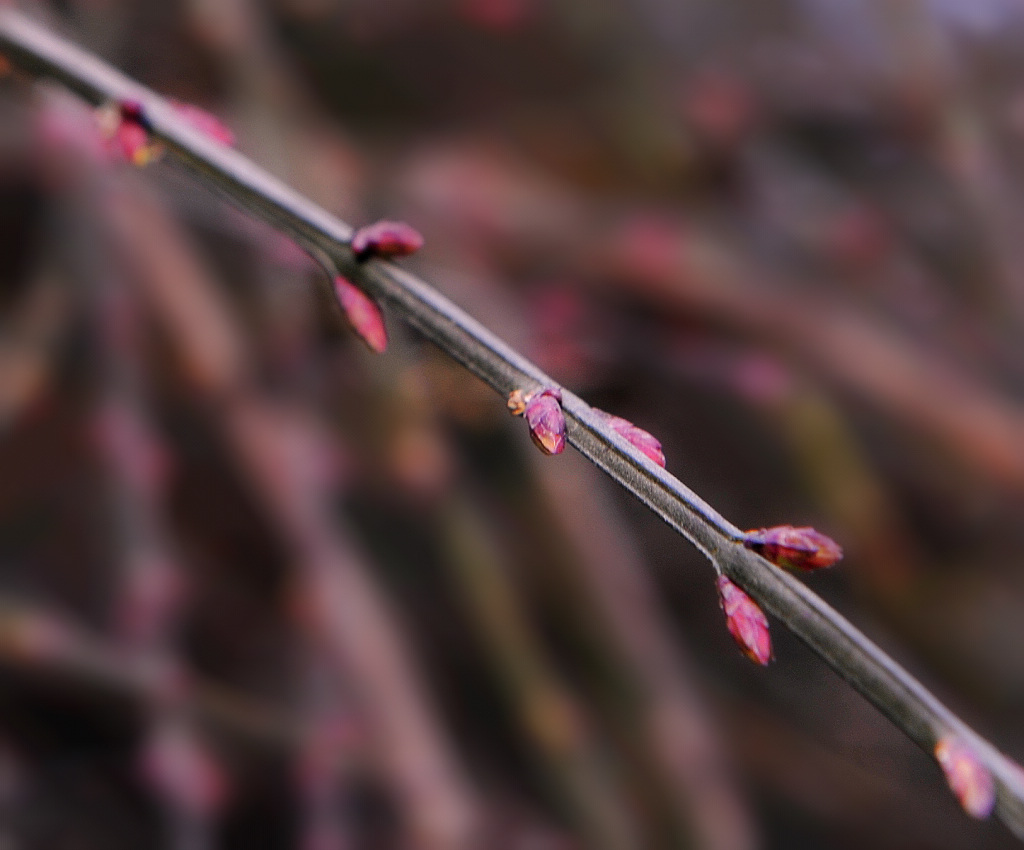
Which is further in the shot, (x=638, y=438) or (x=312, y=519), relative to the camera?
(x=312, y=519)

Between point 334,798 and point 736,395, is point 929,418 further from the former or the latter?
point 334,798

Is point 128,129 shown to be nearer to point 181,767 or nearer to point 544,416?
point 544,416

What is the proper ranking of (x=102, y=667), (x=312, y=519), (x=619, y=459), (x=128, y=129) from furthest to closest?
(x=312, y=519), (x=102, y=667), (x=128, y=129), (x=619, y=459)

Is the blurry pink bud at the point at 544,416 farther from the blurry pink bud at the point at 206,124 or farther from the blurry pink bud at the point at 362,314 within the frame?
the blurry pink bud at the point at 206,124

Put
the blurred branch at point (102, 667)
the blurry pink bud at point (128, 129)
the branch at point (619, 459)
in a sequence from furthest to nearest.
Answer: the blurred branch at point (102, 667) → the blurry pink bud at point (128, 129) → the branch at point (619, 459)

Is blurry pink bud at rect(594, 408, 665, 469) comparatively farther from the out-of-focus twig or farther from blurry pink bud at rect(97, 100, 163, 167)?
the out-of-focus twig

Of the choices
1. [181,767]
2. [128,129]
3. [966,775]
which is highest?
[181,767]

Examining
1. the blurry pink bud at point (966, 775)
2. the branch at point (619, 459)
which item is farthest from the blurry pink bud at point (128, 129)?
the blurry pink bud at point (966, 775)

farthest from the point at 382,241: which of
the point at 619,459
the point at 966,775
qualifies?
the point at 966,775
